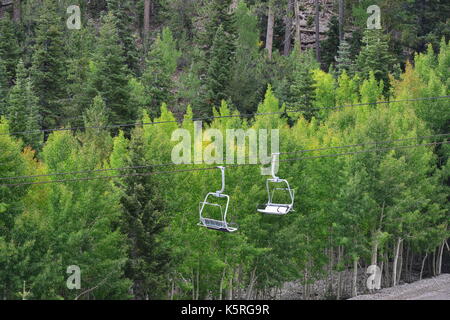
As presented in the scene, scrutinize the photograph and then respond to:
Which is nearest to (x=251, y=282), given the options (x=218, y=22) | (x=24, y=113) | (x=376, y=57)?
(x=24, y=113)

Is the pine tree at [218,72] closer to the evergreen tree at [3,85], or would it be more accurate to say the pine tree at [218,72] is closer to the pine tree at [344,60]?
the pine tree at [344,60]

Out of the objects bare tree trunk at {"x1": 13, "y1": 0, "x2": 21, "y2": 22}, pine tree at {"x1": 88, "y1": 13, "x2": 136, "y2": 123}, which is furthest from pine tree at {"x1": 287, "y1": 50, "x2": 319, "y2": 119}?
bare tree trunk at {"x1": 13, "y1": 0, "x2": 21, "y2": 22}

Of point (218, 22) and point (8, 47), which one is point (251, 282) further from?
point (8, 47)

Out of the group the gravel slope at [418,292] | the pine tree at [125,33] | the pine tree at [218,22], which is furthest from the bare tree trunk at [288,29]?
the gravel slope at [418,292]

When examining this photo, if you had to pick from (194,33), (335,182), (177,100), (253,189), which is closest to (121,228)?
(253,189)

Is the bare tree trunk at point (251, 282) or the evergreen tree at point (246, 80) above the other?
the evergreen tree at point (246, 80)

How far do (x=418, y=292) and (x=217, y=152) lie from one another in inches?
621

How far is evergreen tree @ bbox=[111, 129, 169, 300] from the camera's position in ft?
113

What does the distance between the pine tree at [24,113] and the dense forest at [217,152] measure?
0.42 feet

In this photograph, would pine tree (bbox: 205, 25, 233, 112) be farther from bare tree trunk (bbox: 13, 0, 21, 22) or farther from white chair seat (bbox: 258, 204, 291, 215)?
white chair seat (bbox: 258, 204, 291, 215)

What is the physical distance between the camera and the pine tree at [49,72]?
55.5 metres

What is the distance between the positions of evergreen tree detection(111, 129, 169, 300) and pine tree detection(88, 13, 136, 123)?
18.5 m
